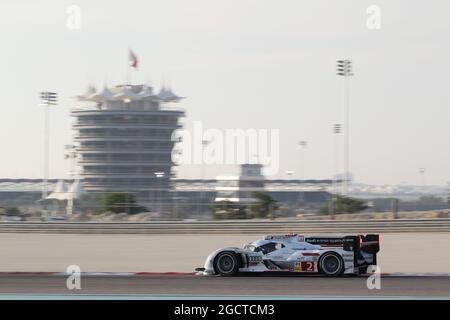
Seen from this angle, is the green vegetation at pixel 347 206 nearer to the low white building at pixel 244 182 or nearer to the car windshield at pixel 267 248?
the car windshield at pixel 267 248

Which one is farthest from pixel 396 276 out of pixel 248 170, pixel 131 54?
pixel 248 170

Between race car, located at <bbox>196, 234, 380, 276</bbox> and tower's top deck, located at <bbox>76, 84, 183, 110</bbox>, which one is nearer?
race car, located at <bbox>196, 234, 380, 276</bbox>

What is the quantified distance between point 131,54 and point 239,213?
30697mm

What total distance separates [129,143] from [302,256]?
7820cm

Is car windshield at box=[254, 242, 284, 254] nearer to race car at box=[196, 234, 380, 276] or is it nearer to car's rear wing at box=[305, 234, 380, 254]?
race car at box=[196, 234, 380, 276]

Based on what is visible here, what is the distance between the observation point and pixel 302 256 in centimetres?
1487

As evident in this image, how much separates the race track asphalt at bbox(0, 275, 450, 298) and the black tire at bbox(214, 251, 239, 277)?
200mm

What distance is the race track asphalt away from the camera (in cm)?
1259

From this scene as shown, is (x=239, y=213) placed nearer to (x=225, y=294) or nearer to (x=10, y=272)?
(x=10, y=272)

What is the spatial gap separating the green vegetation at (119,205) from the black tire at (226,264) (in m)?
29.7

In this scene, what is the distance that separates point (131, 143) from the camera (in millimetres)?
92000

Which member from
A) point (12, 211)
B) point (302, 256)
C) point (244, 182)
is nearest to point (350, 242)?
point (302, 256)

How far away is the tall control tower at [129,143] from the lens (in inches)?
3590

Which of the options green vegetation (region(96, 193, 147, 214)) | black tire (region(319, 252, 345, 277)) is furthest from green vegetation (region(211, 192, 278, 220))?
black tire (region(319, 252, 345, 277))
